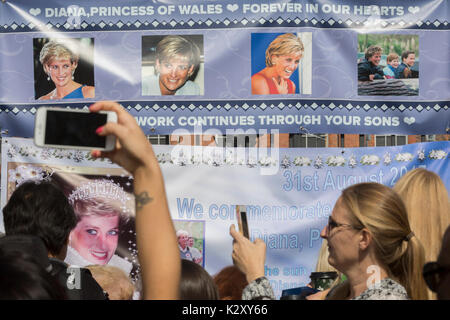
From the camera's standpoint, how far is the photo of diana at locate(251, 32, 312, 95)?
4.17 metres

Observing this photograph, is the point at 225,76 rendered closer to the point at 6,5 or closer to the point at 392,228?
the point at 6,5

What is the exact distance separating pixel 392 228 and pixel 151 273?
117 cm

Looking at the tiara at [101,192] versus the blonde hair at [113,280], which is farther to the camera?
the tiara at [101,192]

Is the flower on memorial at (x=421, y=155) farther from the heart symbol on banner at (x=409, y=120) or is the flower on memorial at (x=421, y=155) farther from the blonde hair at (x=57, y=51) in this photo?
the blonde hair at (x=57, y=51)

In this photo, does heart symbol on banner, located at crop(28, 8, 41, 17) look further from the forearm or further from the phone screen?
the forearm

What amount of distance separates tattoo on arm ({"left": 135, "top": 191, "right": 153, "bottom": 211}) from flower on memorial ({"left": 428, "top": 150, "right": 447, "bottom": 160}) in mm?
3156

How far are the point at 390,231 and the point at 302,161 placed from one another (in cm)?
194

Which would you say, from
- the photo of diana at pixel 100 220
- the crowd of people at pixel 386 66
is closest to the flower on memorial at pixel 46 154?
the photo of diana at pixel 100 220

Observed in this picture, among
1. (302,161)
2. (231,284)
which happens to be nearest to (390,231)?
(231,284)

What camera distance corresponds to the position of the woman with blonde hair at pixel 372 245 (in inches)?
88.1

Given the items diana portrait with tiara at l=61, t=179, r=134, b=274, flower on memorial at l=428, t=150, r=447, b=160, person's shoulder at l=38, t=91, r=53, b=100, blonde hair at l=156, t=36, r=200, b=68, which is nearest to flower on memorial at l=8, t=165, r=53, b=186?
diana portrait with tiara at l=61, t=179, r=134, b=274

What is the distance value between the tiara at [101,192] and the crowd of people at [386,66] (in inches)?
75.9
